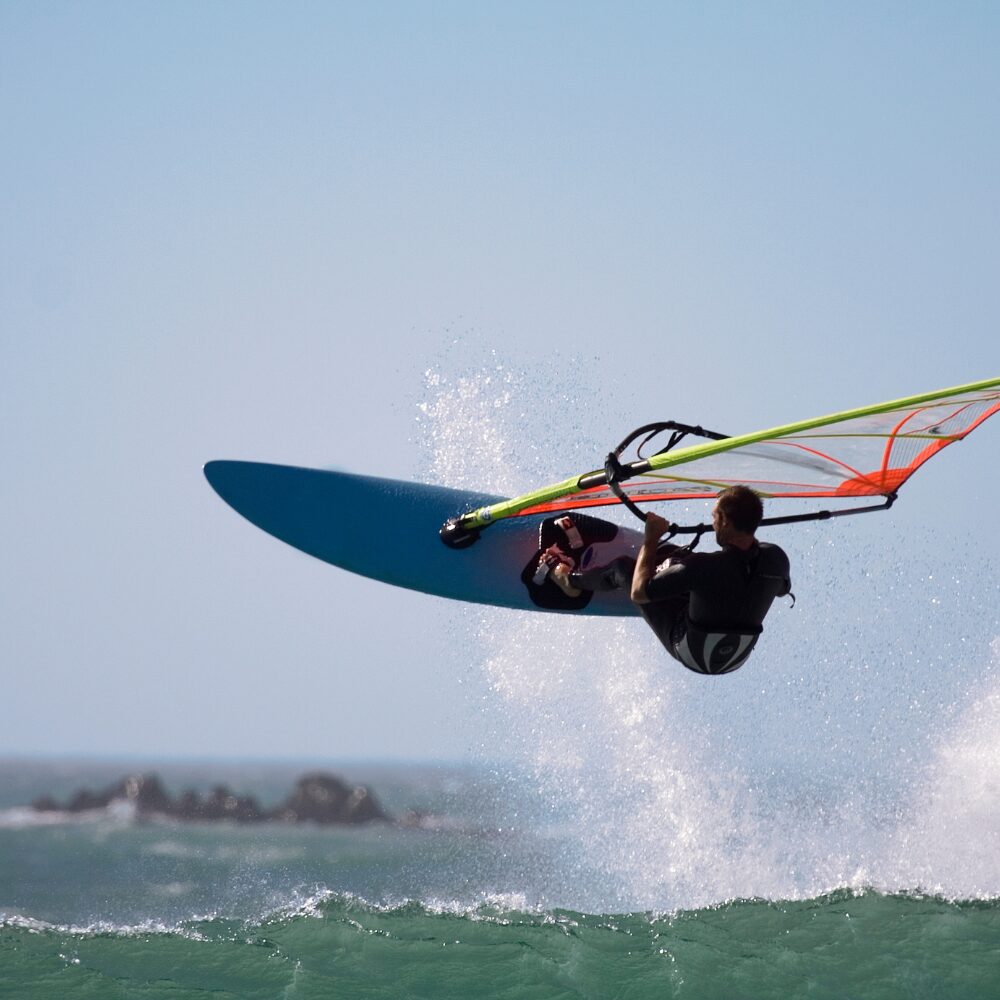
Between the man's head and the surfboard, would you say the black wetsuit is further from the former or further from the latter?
the surfboard

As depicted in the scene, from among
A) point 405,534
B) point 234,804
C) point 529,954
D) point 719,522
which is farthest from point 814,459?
point 234,804

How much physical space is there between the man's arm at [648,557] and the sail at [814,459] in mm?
436

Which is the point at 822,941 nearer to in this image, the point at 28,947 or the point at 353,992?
the point at 353,992

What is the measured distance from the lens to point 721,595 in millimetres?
5094

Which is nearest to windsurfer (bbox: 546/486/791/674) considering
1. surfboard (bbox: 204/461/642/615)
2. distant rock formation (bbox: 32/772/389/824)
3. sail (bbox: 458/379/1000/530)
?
sail (bbox: 458/379/1000/530)

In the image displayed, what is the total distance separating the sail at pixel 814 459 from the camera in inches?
210

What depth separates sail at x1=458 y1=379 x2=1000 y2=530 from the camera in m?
5.34

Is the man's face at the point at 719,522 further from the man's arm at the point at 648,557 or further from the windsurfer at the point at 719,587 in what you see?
the man's arm at the point at 648,557

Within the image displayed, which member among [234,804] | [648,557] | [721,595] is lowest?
[234,804]

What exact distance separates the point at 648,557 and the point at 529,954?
2138mm

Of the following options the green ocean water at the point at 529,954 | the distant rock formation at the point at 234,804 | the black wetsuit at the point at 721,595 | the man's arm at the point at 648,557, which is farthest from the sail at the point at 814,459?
the distant rock formation at the point at 234,804

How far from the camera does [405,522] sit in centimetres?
715

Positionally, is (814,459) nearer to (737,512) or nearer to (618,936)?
(737,512)

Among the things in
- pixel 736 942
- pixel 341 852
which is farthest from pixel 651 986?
pixel 341 852
